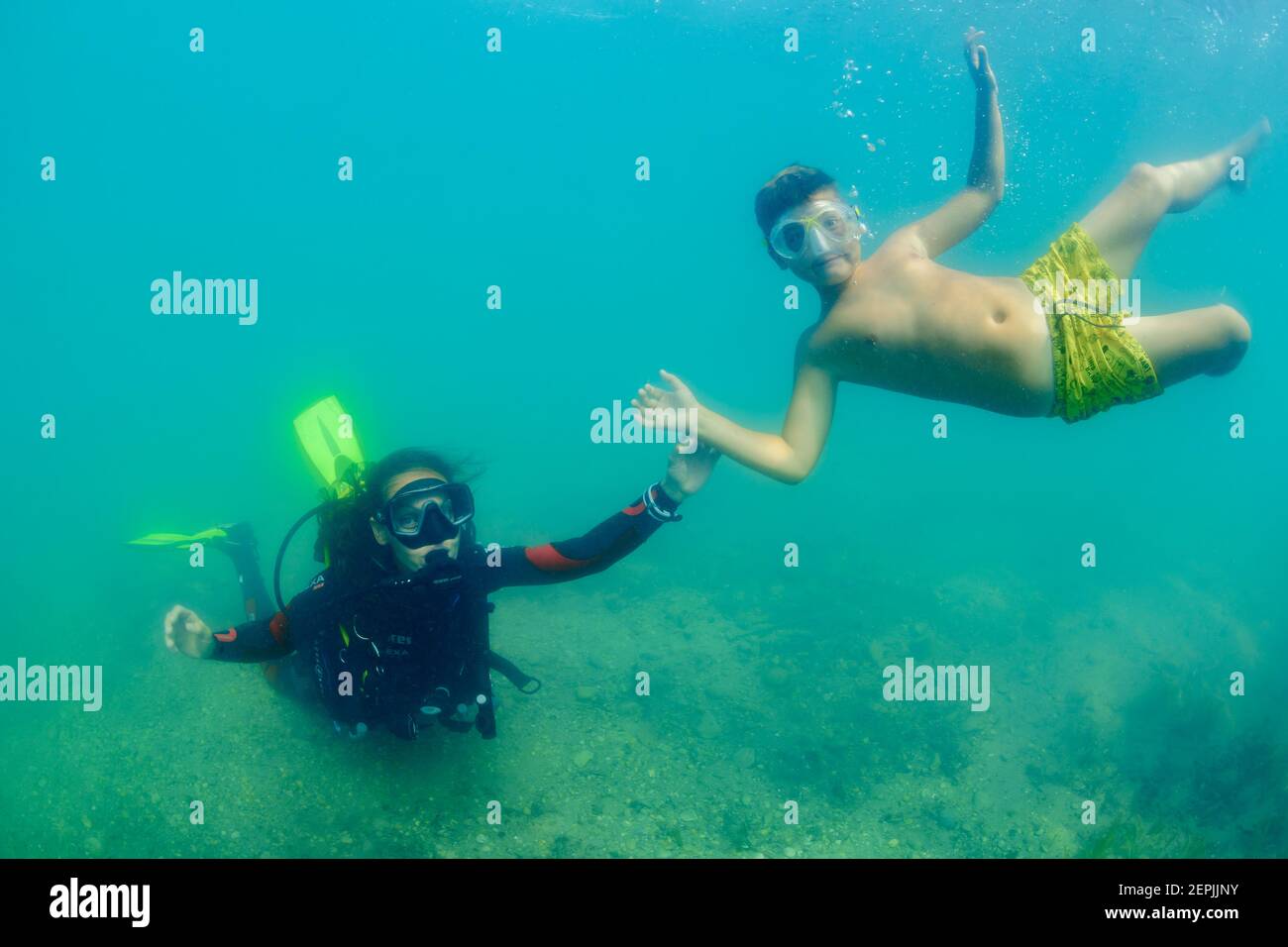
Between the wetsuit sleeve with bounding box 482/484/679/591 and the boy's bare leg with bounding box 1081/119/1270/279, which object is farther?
the wetsuit sleeve with bounding box 482/484/679/591

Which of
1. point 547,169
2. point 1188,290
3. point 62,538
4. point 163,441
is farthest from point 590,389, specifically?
point 1188,290

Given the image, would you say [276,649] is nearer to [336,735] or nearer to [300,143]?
[336,735]

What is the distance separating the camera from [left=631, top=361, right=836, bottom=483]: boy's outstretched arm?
154 inches

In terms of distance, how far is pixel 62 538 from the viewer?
635 inches

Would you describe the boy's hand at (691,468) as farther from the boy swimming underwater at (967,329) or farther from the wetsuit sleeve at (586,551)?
the boy swimming underwater at (967,329)

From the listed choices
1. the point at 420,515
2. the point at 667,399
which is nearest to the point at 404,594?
the point at 420,515

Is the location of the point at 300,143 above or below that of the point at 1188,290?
above

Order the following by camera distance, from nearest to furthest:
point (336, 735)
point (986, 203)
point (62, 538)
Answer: point (986, 203) → point (336, 735) → point (62, 538)

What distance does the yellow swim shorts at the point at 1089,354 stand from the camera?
13.0ft

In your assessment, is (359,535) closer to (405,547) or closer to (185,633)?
(405,547)

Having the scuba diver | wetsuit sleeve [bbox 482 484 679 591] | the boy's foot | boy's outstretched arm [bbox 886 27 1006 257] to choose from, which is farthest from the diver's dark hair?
the boy's foot

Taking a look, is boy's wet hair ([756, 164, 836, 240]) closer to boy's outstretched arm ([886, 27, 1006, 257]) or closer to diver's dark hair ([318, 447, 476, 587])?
boy's outstretched arm ([886, 27, 1006, 257])

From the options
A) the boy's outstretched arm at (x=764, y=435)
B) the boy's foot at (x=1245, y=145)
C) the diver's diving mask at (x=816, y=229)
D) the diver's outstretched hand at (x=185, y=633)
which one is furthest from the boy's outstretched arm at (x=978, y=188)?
the diver's outstretched hand at (x=185, y=633)

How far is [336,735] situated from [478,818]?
1501 mm
